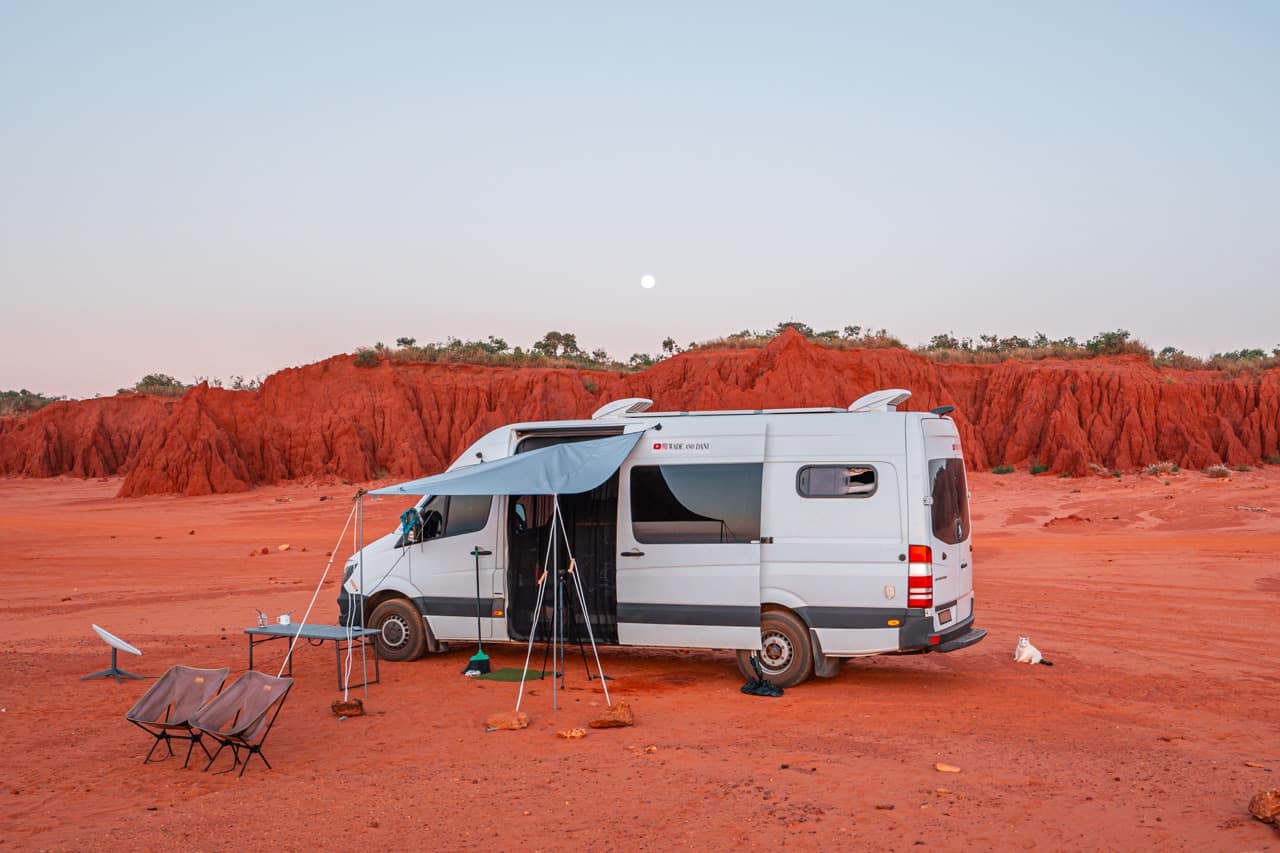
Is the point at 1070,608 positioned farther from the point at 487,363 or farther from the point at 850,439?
the point at 487,363

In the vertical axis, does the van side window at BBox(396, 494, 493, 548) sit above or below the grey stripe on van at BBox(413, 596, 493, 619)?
above

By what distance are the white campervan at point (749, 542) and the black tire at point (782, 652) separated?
2 centimetres

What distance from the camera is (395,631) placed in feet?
40.8

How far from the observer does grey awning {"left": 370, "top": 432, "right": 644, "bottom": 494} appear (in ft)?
32.9

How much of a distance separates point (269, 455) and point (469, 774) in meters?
43.8

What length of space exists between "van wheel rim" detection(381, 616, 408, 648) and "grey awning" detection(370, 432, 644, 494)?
7.77 ft

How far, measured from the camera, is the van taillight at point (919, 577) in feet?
32.4

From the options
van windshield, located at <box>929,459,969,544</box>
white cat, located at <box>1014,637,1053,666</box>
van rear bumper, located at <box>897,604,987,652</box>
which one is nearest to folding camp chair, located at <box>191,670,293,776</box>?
van rear bumper, located at <box>897,604,987,652</box>

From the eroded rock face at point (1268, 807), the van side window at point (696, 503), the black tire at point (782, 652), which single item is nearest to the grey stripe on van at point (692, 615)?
the black tire at point (782, 652)

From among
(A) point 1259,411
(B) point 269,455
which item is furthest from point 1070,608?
(B) point 269,455

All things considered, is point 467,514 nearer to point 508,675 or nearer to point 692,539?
point 508,675

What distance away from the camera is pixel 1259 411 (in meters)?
45.4

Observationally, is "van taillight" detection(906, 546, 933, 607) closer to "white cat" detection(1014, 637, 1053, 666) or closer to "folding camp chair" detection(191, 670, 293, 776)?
"white cat" detection(1014, 637, 1053, 666)

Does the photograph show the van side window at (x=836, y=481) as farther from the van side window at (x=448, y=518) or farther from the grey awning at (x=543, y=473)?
the van side window at (x=448, y=518)
